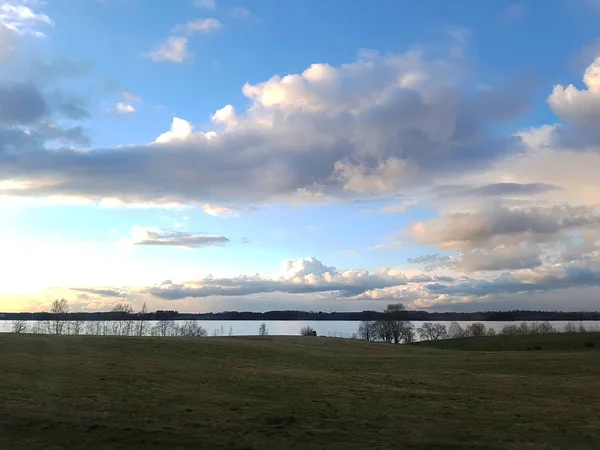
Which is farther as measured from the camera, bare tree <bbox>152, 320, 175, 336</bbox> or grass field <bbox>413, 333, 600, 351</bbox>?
bare tree <bbox>152, 320, 175, 336</bbox>

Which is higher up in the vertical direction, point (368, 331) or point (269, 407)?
point (269, 407)

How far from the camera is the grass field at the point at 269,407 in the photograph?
15102 mm

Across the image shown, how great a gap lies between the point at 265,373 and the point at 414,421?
15407 mm

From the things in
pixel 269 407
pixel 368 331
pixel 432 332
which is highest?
pixel 269 407

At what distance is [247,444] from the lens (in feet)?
47.7

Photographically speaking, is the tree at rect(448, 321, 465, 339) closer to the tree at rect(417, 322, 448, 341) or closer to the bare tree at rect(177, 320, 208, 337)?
the tree at rect(417, 322, 448, 341)

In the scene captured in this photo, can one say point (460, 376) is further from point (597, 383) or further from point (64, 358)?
point (64, 358)

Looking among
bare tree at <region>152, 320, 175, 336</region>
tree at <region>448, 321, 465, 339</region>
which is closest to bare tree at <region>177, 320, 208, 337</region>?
bare tree at <region>152, 320, 175, 336</region>

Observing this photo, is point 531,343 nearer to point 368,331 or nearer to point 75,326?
point 368,331

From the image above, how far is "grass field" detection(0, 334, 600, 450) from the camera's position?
15102 mm

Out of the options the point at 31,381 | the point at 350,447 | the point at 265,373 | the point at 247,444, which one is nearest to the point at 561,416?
the point at 350,447

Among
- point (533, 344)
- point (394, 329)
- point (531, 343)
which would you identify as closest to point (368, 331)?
point (394, 329)

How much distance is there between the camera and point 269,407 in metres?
20.0

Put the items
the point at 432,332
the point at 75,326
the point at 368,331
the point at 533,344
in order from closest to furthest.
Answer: the point at 533,344 < the point at 75,326 < the point at 368,331 < the point at 432,332
